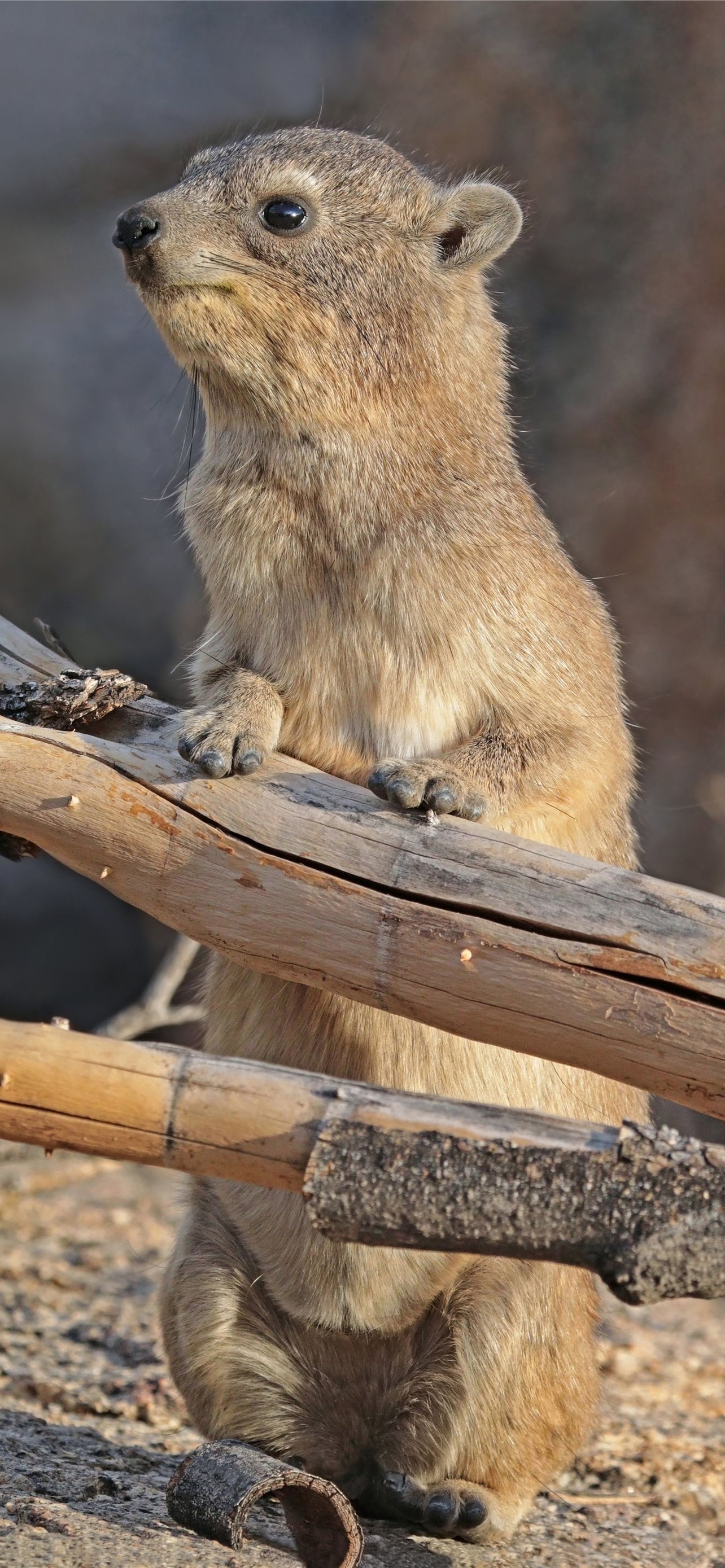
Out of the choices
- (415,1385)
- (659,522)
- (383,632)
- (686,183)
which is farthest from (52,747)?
(686,183)

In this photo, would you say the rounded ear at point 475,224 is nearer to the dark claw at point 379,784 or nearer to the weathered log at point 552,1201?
the dark claw at point 379,784

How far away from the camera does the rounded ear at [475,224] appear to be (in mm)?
4227

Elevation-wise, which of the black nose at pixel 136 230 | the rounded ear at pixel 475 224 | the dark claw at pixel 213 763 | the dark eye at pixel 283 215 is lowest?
the dark claw at pixel 213 763

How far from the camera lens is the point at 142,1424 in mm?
4500

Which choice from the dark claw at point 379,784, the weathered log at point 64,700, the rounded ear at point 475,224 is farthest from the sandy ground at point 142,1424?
the rounded ear at point 475,224

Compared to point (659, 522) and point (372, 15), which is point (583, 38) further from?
point (659, 522)

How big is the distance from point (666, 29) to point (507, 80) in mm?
863

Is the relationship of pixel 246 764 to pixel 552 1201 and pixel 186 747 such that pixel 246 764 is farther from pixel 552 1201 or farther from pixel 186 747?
pixel 552 1201

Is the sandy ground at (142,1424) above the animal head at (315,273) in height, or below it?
below

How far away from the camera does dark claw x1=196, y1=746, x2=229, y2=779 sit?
328 cm

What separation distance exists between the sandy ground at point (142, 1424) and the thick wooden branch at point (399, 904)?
4.49ft

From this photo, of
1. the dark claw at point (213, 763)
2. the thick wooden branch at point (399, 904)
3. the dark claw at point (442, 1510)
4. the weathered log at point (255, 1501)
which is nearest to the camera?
the thick wooden branch at point (399, 904)

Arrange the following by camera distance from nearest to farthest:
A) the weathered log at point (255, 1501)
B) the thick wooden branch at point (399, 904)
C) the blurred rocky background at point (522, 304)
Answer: the thick wooden branch at point (399, 904), the weathered log at point (255, 1501), the blurred rocky background at point (522, 304)

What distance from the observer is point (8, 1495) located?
3334 millimetres
